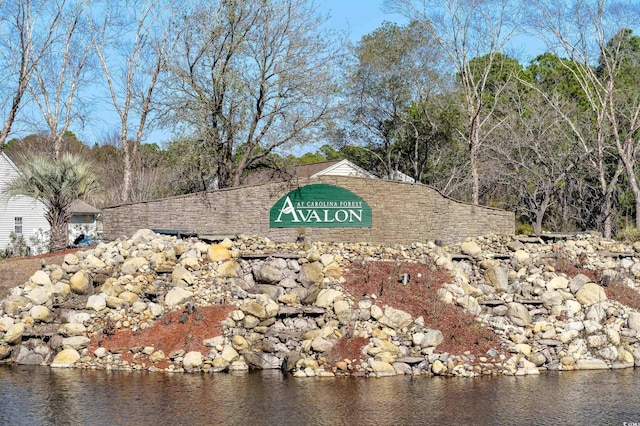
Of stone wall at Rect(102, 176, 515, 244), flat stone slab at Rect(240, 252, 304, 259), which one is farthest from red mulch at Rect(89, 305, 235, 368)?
stone wall at Rect(102, 176, 515, 244)

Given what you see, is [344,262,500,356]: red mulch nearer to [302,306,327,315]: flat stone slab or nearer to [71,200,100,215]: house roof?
[302,306,327,315]: flat stone slab

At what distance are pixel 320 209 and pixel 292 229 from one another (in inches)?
53.7

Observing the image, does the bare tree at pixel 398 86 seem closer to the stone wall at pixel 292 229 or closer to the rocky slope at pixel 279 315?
the stone wall at pixel 292 229

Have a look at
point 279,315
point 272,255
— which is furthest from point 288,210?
point 279,315

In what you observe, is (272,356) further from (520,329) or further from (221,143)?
(221,143)

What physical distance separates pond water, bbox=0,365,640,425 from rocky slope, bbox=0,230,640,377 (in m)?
0.75

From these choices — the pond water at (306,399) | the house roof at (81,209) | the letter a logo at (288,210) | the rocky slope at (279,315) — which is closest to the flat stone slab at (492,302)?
the rocky slope at (279,315)

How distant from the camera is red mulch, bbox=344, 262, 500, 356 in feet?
61.2

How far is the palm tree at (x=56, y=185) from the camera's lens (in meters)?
25.6

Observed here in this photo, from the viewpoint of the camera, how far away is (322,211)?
26.4m

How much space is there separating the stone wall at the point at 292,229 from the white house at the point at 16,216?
45.8 feet

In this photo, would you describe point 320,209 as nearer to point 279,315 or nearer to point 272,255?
point 272,255

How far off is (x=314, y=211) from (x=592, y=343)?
11.4 m

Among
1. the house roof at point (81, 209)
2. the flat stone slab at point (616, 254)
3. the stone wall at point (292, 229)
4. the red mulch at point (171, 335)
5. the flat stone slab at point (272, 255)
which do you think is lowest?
the red mulch at point (171, 335)
